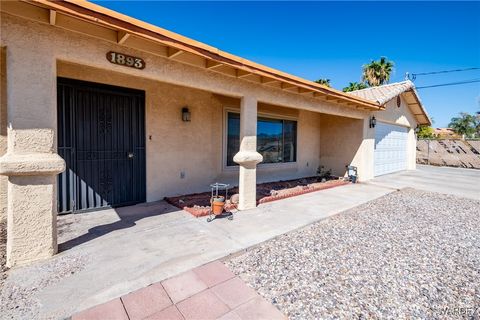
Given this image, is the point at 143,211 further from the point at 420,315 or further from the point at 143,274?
the point at 420,315

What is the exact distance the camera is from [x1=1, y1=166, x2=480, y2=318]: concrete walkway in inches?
103

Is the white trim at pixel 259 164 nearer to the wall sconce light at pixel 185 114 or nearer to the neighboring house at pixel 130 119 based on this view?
the neighboring house at pixel 130 119

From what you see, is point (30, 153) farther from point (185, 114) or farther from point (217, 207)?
point (185, 114)

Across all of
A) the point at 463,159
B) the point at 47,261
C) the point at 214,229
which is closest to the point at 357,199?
the point at 214,229

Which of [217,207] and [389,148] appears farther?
[389,148]

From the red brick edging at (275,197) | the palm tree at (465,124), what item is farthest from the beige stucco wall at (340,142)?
the palm tree at (465,124)

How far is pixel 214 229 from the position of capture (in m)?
4.50

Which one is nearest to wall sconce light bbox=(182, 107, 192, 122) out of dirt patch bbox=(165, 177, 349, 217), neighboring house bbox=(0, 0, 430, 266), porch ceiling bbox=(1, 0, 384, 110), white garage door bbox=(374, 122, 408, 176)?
neighboring house bbox=(0, 0, 430, 266)

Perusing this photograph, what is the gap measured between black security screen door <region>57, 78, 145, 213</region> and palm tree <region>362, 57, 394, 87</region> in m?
27.5

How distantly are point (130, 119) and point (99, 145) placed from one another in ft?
3.17

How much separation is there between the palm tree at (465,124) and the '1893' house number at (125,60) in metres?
67.4

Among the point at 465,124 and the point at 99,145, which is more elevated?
the point at 465,124

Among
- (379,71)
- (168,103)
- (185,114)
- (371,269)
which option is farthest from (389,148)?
(379,71)

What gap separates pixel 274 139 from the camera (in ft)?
31.1
